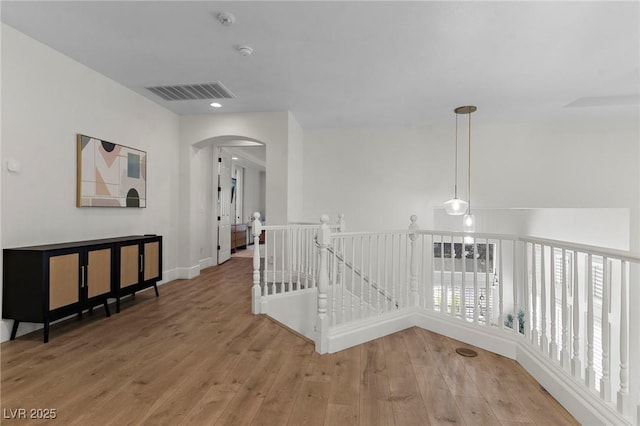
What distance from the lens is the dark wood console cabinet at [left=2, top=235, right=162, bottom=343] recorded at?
2.75m

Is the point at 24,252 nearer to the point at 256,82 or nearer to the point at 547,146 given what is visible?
the point at 256,82

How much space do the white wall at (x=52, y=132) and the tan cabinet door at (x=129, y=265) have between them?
505mm

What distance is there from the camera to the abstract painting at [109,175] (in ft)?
11.9

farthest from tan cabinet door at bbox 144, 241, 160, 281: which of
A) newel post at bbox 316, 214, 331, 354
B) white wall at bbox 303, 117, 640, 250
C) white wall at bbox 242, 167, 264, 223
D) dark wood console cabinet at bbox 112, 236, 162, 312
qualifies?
white wall at bbox 242, 167, 264, 223

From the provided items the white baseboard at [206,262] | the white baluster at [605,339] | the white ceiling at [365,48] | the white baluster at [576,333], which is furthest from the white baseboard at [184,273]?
the white baluster at [605,339]

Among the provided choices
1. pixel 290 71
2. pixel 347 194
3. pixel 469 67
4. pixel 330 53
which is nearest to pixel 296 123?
pixel 347 194

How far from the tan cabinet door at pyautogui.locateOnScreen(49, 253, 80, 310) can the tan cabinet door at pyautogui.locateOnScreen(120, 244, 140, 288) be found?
1.91ft

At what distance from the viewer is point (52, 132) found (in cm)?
328

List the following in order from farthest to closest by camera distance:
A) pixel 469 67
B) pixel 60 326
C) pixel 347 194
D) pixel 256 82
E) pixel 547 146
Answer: pixel 347 194, pixel 547 146, pixel 256 82, pixel 469 67, pixel 60 326

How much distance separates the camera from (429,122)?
5840 mm

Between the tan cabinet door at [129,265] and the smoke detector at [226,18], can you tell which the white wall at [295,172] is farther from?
the smoke detector at [226,18]

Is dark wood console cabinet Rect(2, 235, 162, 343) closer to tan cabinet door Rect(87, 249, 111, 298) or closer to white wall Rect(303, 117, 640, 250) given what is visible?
tan cabinet door Rect(87, 249, 111, 298)

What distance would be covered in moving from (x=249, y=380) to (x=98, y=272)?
84.9 inches

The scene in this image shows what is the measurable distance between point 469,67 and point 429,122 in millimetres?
2318
